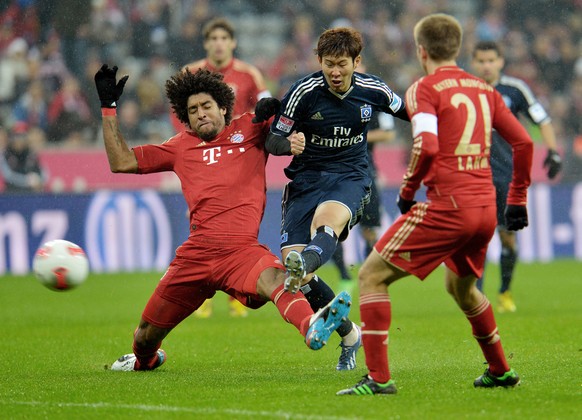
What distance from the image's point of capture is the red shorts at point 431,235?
5660 millimetres

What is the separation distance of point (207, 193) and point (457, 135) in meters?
2.06

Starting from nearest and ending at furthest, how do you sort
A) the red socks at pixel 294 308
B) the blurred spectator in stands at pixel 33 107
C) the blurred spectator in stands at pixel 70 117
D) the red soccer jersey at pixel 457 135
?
the red soccer jersey at pixel 457 135, the red socks at pixel 294 308, the blurred spectator in stands at pixel 70 117, the blurred spectator in stands at pixel 33 107

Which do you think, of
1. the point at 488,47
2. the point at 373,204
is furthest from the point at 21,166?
the point at 488,47

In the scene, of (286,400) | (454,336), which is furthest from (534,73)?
(286,400)

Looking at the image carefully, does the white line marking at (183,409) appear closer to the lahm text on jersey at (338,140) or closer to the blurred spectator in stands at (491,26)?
the lahm text on jersey at (338,140)

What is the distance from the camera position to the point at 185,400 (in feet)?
19.6

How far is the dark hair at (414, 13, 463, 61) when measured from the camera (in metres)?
5.64

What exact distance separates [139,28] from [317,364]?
1229 centimetres

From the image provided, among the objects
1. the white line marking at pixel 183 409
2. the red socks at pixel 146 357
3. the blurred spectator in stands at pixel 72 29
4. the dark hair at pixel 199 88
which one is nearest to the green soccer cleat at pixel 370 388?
the white line marking at pixel 183 409

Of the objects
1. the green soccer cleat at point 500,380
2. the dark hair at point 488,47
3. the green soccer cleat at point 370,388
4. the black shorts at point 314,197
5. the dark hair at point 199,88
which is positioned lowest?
the green soccer cleat at point 500,380

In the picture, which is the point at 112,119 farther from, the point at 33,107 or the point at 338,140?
the point at 33,107

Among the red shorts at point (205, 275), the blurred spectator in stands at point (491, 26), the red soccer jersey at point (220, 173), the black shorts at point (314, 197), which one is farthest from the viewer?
the blurred spectator in stands at point (491, 26)

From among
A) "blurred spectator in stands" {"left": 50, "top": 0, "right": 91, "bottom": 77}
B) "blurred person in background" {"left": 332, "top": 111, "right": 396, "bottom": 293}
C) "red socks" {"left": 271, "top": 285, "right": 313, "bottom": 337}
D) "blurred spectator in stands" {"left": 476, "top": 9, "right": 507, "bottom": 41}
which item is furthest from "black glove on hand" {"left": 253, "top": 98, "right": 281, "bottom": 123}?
"blurred spectator in stands" {"left": 476, "top": 9, "right": 507, "bottom": 41}

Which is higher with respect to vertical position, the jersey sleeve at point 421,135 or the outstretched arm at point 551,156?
the jersey sleeve at point 421,135
